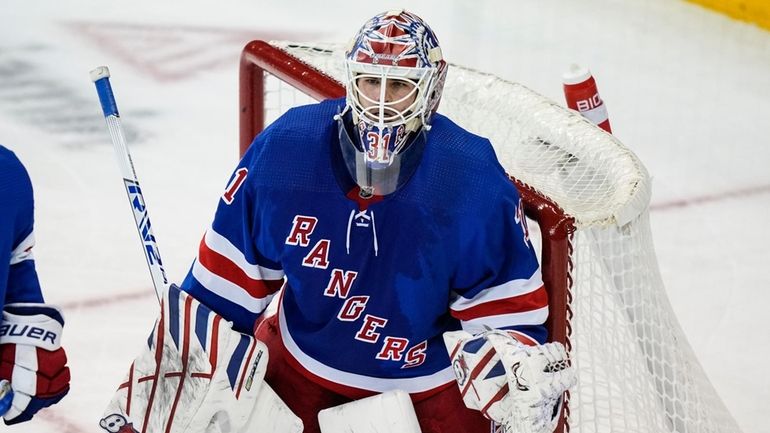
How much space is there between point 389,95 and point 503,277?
Answer: 13.1 inches

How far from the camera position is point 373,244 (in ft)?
6.36

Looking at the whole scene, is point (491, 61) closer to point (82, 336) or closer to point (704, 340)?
point (704, 340)

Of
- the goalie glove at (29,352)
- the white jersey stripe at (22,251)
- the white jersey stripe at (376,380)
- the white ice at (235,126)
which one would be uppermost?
the white jersey stripe at (22,251)

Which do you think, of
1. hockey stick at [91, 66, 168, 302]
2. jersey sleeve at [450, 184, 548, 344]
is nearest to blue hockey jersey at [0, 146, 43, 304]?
hockey stick at [91, 66, 168, 302]

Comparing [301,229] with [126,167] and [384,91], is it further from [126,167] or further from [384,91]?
[126,167]

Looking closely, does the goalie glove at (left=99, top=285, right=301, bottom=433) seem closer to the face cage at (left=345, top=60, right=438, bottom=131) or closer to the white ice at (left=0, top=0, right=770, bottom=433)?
the face cage at (left=345, top=60, right=438, bottom=131)

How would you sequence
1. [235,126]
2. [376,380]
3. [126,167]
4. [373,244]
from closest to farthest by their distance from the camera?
[373,244], [376,380], [126,167], [235,126]

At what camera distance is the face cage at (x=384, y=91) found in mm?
1847

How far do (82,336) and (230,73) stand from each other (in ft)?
6.35

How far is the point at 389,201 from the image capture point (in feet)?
6.29

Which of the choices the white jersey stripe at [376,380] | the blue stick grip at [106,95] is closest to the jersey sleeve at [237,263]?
the white jersey stripe at [376,380]

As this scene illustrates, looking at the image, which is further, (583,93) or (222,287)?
(583,93)

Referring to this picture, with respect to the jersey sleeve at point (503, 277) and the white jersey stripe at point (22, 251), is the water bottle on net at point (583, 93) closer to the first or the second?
the jersey sleeve at point (503, 277)

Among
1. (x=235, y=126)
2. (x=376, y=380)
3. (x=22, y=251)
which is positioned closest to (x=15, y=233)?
(x=22, y=251)
